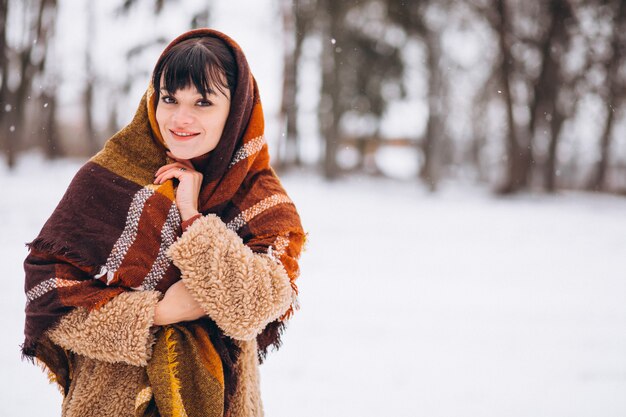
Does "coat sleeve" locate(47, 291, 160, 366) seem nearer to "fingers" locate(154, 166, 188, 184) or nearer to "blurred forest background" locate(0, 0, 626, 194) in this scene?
"fingers" locate(154, 166, 188, 184)

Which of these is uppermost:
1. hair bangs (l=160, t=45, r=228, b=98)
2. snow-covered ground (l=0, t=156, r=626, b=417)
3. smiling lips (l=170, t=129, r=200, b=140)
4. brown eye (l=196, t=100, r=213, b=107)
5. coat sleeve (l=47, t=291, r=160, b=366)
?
hair bangs (l=160, t=45, r=228, b=98)

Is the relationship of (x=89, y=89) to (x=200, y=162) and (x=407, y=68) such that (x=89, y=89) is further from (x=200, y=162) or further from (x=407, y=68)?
(x=200, y=162)

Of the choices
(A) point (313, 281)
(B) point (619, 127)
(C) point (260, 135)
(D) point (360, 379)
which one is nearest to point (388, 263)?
(A) point (313, 281)

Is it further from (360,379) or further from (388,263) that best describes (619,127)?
(360,379)

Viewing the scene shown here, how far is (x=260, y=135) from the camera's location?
1.40 meters

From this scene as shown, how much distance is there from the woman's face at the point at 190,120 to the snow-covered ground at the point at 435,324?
207 cm

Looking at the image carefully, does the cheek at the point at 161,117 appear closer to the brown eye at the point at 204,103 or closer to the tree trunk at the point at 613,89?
the brown eye at the point at 204,103

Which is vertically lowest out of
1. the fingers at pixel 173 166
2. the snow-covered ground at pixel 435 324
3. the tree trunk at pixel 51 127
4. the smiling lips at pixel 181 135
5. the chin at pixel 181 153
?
the snow-covered ground at pixel 435 324

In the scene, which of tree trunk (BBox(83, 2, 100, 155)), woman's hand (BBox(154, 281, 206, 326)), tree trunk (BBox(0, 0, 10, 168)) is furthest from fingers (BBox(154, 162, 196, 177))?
tree trunk (BBox(83, 2, 100, 155))

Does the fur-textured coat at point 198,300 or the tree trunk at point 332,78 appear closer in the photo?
the fur-textured coat at point 198,300

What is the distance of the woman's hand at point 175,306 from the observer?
1.20 m

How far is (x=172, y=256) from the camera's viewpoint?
1.19 m

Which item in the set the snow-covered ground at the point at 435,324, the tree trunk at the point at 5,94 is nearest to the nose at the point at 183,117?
the snow-covered ground at the point at 435,324

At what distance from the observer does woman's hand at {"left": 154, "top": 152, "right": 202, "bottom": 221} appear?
1261 mm
